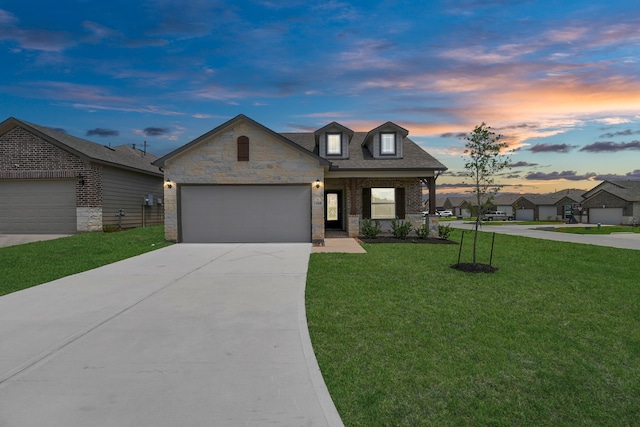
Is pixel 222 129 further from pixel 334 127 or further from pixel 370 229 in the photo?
pixel 370 229

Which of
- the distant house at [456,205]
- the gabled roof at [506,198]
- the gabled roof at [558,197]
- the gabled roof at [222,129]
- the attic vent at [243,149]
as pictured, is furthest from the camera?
the distant house at [456,205]

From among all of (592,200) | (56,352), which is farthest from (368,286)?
(592,200)

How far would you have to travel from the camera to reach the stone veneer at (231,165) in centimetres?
1537

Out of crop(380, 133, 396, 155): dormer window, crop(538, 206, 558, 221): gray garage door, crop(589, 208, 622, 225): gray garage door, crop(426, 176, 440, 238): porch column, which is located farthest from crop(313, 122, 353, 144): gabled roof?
crop(538, 206, 558, 221): gray garage door

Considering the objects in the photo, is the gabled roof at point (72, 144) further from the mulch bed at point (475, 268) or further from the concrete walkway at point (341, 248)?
the mulch bed at point (475, 268)

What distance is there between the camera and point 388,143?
18750 mm

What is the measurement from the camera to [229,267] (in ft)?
32.0

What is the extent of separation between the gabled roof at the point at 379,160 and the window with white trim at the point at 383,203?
1638 mm

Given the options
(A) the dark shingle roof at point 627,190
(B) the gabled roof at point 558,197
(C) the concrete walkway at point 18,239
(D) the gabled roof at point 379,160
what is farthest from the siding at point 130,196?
(B) the gabled roof at point 558,197

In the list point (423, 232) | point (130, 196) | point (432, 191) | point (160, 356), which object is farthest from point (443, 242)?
point (130, 196)

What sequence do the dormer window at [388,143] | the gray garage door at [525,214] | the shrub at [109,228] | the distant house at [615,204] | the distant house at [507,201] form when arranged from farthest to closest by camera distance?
the distant house at [507,201], the gray garage door at [525,214], the distant house at [615,204], the shrub at [109,228], the dormer window at [388,143]

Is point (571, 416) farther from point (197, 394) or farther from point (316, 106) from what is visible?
point (316, 106)

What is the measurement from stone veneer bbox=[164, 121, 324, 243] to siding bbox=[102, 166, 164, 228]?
23.3ft

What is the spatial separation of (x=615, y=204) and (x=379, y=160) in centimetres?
4089
